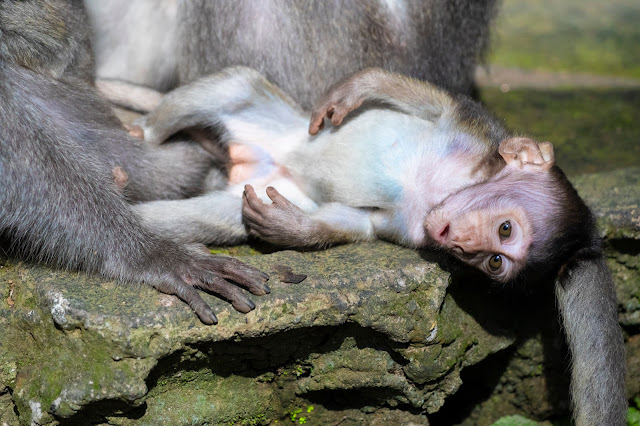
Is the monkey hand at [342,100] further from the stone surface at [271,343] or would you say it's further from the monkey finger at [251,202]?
the stone surface at [271,343]

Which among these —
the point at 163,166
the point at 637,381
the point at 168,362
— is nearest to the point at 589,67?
the point at 637,381

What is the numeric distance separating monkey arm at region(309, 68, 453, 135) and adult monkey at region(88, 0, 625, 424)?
0.53 m

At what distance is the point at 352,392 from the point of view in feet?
13.6

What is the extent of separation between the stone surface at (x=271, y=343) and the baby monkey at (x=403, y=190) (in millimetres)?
211

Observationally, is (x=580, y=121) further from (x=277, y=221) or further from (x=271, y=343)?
(x=271, y=343)

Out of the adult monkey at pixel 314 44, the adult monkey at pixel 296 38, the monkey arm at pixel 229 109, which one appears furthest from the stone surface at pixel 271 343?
the adult monkey at pixel 296 38

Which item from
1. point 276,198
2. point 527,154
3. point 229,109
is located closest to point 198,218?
point 276,198

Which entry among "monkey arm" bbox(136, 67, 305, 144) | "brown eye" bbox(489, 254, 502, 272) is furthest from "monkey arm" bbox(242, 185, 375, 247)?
"brown eye" bbox(489, 254, 502, 272)

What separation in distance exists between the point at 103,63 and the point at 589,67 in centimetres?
567

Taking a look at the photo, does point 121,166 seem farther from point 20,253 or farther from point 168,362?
point 168,362

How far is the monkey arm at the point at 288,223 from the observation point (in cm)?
410

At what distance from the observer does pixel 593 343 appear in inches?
152

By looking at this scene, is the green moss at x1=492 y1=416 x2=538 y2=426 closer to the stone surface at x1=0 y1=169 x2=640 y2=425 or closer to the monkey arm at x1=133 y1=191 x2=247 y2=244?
the stone surface at x1=0 y1=169 x2=640 y2=425

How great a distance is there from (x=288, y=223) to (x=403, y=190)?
675 millimetres
